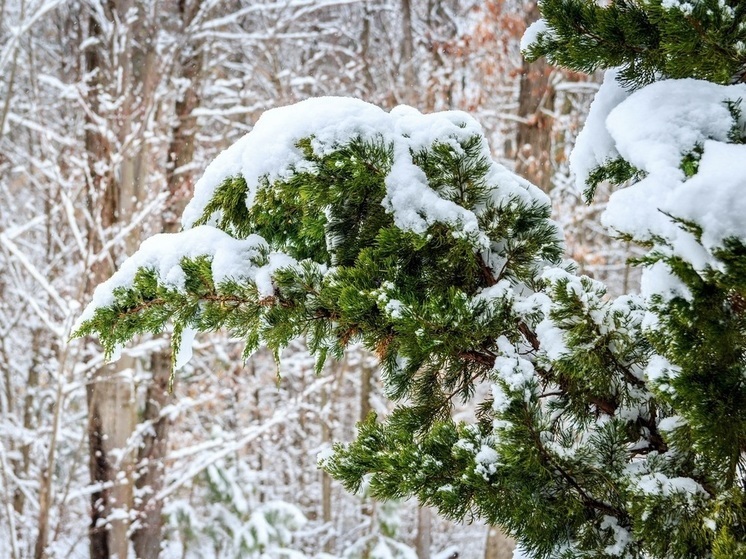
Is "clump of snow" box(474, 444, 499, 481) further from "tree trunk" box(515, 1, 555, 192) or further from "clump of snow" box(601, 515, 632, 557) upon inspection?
"tree trunk" box(515, 1, 555, 192)

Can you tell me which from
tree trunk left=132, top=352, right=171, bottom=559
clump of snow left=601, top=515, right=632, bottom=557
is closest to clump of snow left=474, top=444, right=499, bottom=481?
clump of snow left=601, top=515, right=632, bottom=557

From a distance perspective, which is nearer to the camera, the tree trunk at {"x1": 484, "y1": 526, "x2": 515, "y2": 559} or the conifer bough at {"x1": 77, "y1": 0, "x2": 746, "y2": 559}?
the conifer bough at {"x1": 77, "y1": 0, "x2": 746, "y2": 559}

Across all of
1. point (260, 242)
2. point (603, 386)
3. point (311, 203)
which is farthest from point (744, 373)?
point (260, 242)

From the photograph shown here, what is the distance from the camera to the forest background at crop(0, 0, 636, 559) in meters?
5.26

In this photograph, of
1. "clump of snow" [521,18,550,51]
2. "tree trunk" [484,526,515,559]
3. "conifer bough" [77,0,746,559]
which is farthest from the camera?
"tree trunk" [484,526,515,559]

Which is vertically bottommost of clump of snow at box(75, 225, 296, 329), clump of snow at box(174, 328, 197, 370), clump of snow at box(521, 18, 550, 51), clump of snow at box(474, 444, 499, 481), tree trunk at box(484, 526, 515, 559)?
Result: tree trunk at box(484, 526, 515, 559)

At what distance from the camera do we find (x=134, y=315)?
5.12 feet

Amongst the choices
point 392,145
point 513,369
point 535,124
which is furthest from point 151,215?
point 513,369

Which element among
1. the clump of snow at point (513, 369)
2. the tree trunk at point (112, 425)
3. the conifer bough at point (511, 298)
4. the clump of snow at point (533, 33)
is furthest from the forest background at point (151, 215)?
the clump of snow at point (533, 33)

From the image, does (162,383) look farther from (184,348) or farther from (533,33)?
(533,33)

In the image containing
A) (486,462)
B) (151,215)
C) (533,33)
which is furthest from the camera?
(151,215)

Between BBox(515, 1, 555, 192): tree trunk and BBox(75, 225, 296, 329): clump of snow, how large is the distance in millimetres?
5217

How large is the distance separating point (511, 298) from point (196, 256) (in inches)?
31.7

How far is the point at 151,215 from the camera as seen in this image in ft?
20.0
